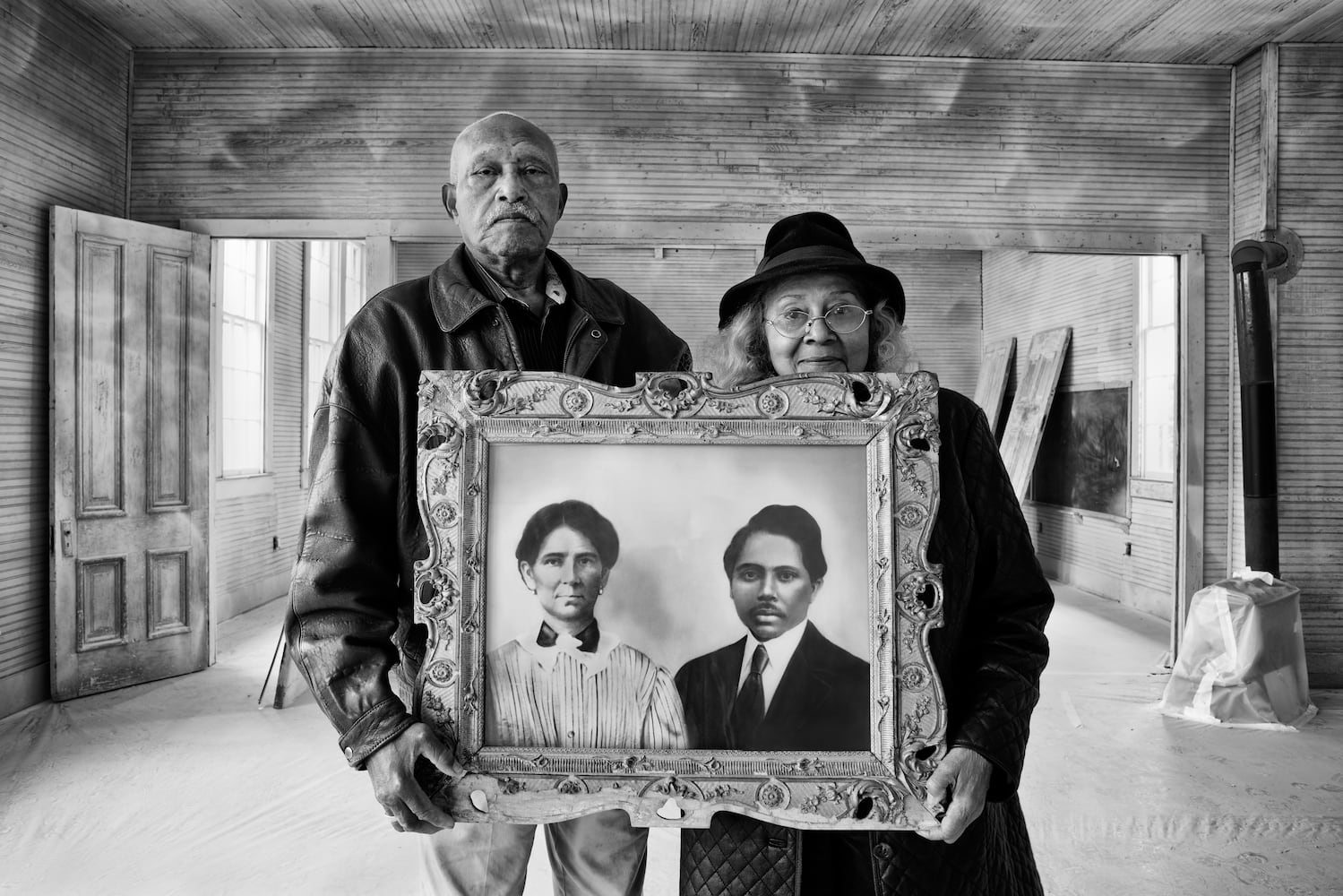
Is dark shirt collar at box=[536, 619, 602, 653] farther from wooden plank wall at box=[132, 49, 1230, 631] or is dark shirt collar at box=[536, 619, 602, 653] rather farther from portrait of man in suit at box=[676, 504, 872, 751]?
wooden plank wall at box=[132, 49, 1230, 631]

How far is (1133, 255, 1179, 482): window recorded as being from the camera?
686cm

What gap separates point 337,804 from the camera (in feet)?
10.8

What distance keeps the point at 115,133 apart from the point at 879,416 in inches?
216

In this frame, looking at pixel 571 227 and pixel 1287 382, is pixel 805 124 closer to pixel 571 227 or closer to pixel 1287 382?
pixel 571 227

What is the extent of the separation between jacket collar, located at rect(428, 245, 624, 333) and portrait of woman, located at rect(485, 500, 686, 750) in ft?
1.59

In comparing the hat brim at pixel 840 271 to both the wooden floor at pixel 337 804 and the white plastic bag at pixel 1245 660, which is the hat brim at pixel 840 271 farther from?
the white plastic bag at pixel 1245 660

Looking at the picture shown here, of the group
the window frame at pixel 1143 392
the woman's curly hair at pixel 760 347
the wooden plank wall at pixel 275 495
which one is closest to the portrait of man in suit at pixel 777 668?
the woman's curly hair at pixel 760 347

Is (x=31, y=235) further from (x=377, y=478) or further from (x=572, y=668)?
(x=572, y=668)

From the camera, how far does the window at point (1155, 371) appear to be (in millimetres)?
6859

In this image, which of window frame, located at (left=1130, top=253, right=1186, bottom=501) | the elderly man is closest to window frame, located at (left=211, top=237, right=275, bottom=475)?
the elderly man

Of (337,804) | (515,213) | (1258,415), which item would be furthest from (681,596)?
(1258,415)

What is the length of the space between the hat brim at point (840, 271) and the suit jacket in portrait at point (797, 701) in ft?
2.05

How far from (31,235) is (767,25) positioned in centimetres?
425

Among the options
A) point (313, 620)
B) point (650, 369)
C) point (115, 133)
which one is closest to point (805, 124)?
point (650, 369)
